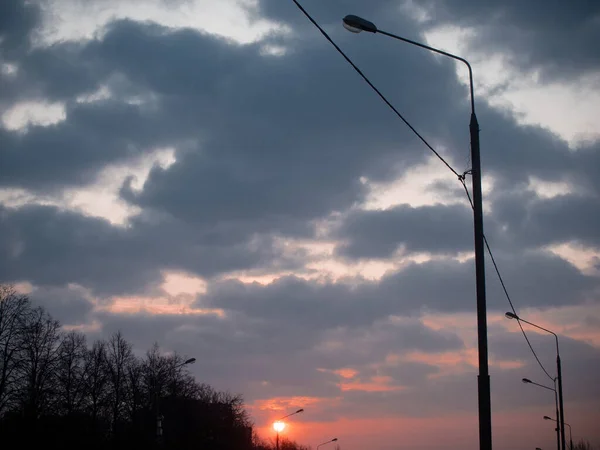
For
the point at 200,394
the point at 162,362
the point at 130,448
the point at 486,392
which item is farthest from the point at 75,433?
the point at 486,392

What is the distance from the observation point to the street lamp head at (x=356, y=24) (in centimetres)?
1205

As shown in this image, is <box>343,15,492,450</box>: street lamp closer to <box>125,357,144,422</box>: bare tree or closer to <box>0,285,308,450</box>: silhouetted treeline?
<box>0,285,308,450</box>: silhouetted treeline

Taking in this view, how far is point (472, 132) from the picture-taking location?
14609 mm

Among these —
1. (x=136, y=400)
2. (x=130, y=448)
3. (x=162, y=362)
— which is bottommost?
(x=130, y=448)

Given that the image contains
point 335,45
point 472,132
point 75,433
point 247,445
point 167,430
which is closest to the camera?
point 335,45

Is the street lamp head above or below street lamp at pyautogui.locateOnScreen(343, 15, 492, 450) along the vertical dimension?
above

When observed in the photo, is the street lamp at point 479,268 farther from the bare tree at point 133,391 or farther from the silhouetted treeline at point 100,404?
the bare tree at point 133,391

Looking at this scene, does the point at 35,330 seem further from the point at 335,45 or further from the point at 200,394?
the point at 335,45

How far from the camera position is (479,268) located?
1320 cm

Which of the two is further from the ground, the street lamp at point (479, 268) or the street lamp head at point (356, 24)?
the street lamp head at point (356, 24)

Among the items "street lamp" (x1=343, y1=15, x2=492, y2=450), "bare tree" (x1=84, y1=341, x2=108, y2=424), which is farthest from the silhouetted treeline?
"street lamp" (x1=343, y1=15, x2=492, y2=450)

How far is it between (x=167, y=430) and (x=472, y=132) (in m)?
76.8

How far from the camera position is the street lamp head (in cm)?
1205

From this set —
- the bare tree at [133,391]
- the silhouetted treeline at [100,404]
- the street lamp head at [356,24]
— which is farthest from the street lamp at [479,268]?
the bare tree at [133,391]
